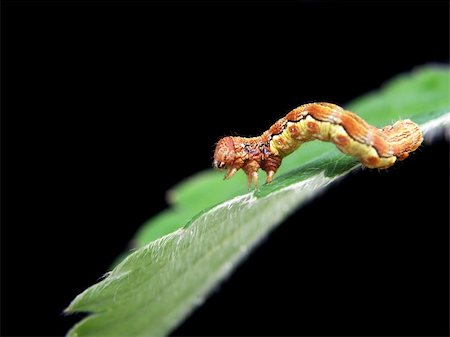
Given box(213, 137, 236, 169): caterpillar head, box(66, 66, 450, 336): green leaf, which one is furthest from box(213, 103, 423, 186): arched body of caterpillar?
box(66, 66, 450, 336): green leaf

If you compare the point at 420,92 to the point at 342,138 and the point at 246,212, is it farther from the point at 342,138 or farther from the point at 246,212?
the point at 246,212

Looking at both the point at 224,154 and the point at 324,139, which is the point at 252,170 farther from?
the point at 324,139

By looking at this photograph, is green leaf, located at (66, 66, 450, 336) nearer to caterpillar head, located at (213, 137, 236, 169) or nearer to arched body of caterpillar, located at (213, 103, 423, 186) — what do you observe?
arched body of caterpillar, located at (213, 103, 423, 186)

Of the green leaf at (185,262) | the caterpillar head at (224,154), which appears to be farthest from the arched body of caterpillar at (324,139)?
the green leaf at (185,262)

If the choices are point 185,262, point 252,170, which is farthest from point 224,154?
point 185,262

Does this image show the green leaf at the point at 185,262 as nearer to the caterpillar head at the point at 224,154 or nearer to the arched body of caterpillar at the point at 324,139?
the arched body of caterpillar at the point at 324,139

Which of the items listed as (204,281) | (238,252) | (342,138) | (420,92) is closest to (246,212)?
(238,252)

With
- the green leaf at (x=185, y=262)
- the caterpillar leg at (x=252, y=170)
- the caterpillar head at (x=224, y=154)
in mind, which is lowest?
the green leaf at (x=185, y=262)

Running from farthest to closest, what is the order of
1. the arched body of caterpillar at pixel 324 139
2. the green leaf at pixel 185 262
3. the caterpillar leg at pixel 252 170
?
the caterpillar leg at pixel 252 170 < the arched body of caterpillar at pixel 324 139 < the green leaf at pixel 185 262
